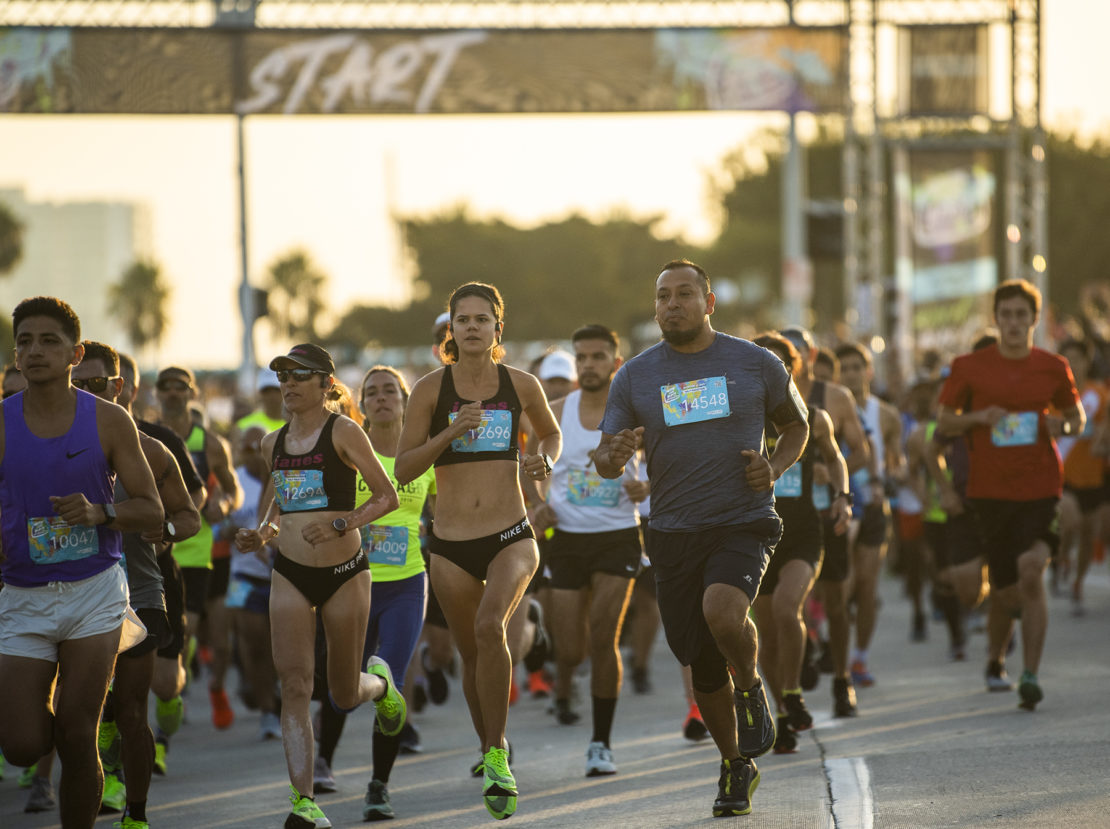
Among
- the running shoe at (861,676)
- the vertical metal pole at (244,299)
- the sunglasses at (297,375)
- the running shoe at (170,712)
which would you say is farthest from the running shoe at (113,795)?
the vertical metal pole at (244,299)

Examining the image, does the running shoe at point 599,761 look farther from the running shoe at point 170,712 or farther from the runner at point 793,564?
the running shoe at point 170,712

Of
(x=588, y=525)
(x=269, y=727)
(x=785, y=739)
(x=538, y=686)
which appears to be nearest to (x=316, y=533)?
(x=588, y=525)

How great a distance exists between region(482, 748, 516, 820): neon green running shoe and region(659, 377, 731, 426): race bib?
5.13 ft

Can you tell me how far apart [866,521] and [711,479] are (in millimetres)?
4899

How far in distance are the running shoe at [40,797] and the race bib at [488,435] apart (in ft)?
8.81

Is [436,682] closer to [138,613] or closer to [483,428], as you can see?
[138,613]

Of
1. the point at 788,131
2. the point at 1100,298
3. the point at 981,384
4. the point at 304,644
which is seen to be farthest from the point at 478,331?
the point at 788,131

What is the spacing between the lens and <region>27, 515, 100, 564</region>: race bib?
6.21 m

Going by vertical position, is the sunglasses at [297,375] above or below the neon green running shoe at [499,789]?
above

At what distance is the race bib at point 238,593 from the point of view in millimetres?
11031

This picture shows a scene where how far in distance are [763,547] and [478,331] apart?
5.15 feet

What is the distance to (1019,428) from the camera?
9.97 m

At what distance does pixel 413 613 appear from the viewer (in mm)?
8539

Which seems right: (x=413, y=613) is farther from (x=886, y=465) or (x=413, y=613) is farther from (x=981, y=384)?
(x=886, y=465)
